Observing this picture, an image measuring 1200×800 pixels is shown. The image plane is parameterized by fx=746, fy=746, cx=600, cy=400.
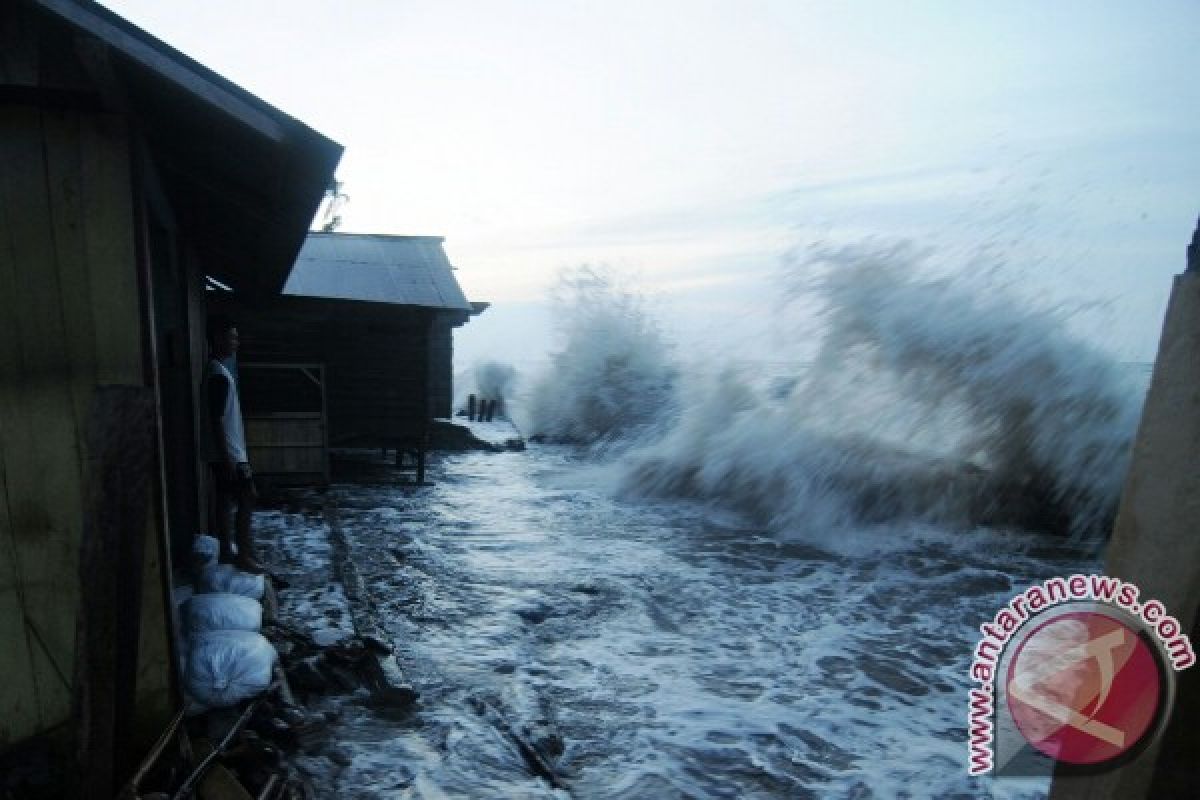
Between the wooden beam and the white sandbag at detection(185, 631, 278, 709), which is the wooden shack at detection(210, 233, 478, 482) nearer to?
the white sandbag at detection(185, 631, 278, 709)

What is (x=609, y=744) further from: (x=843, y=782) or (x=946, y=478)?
(x=946, y=478)

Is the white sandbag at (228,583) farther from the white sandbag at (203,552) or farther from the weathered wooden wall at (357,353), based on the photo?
the weathered wooden wall at (357,353)

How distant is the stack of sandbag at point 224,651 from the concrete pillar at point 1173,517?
4046 millimetres

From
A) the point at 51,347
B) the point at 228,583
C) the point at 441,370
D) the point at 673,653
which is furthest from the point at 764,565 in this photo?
the point at 441,370

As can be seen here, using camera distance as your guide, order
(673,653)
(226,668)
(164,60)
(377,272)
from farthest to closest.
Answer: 1. (377,272)
2. (673,653)
3. (226,668)
4. (164,60)

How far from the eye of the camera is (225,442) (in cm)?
632

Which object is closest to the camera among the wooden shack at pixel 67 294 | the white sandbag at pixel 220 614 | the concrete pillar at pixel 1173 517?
the concrete pillar at pixel 1173 517

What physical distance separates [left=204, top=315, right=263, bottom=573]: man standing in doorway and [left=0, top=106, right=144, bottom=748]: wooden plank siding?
9.78 feet

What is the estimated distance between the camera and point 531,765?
13.5 ft

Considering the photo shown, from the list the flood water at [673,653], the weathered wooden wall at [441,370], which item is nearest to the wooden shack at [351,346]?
the flood water at [673,653]

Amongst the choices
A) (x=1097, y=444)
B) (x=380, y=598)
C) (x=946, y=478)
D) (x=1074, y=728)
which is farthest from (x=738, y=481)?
(x=1074, y=728)

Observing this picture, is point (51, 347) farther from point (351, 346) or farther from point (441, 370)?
point (441, 370)

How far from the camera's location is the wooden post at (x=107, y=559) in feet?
7.18

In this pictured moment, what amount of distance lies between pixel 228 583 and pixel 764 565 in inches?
235
